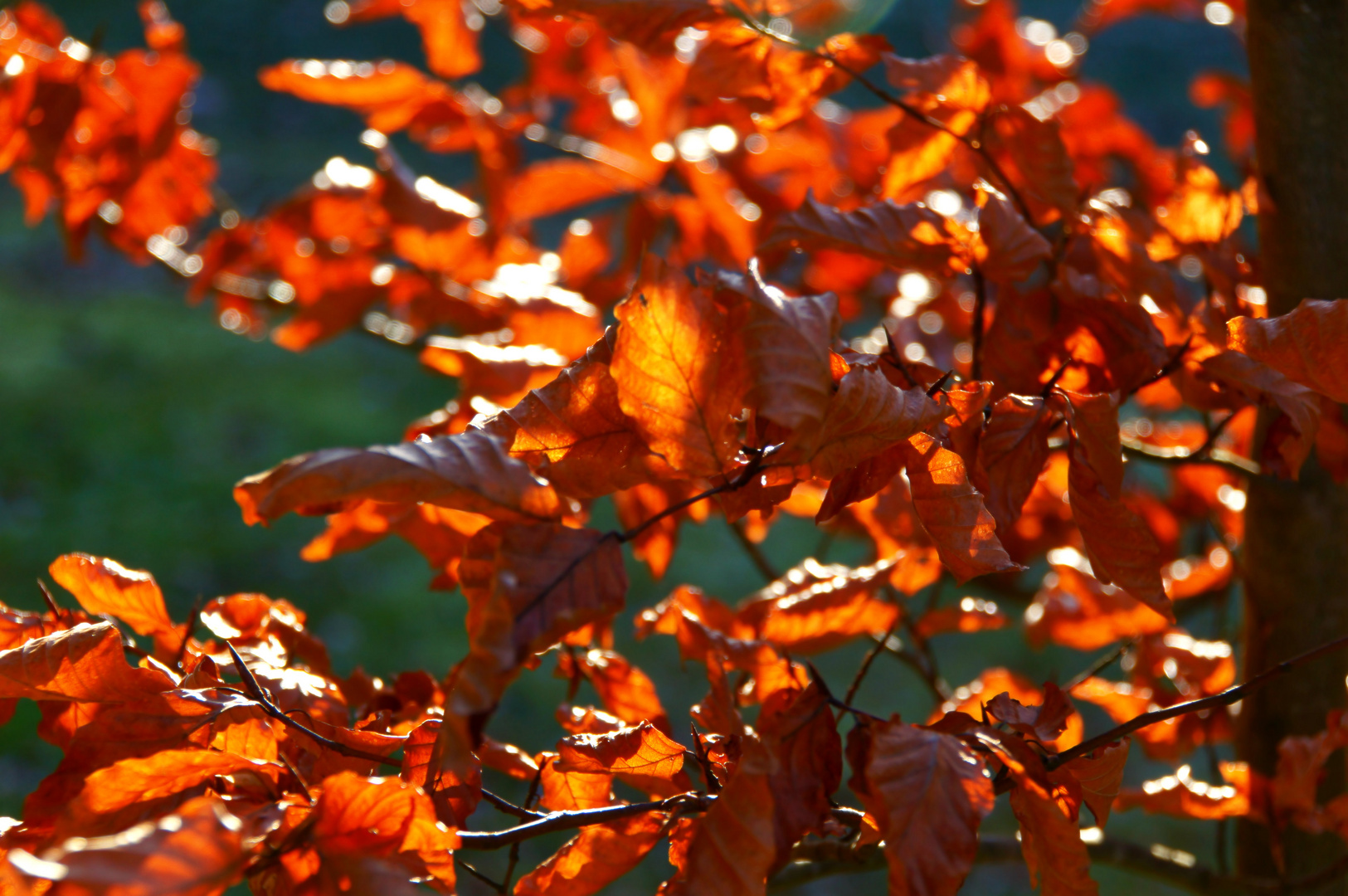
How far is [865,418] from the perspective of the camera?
459 millimetres

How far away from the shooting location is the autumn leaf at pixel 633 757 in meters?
0.56

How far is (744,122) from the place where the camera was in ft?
4.93

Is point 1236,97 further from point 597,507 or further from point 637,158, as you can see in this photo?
point 597,507

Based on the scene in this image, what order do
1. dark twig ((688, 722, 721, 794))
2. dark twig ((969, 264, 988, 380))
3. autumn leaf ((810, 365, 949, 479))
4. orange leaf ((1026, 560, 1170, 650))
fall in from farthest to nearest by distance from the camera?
orange leaf ((1026, 560, 1170, 650))
dark twig ((969, 264, 988, 380))
dark twig ((688, 722, 721, 794))
autumn leaf ((810, 365, 949, 479))

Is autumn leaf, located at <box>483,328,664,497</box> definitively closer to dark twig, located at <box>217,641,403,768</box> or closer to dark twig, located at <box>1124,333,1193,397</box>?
dark twig, located at <box>217,641,403,768</box>

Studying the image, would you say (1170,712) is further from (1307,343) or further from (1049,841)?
(1307,343)

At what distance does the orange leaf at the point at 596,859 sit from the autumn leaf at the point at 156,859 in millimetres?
217

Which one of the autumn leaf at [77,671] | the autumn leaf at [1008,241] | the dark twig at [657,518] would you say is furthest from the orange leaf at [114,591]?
the autumn leaf at [1008,241]

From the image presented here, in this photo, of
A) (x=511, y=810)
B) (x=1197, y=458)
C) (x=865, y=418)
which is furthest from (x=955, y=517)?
(x=1197, y=458)

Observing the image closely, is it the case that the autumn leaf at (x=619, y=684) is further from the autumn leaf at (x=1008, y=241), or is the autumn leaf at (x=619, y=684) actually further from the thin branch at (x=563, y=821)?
the autumn leaf at (x=1008, y=241)

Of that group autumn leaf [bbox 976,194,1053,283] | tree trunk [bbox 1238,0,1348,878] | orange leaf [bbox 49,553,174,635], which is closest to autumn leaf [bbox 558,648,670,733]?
orange leaf [bbox 49,553,174,635]

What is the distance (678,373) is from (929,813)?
220 millimetres

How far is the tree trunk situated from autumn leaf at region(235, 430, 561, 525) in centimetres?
66

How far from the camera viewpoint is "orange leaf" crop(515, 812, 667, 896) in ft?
1.82
